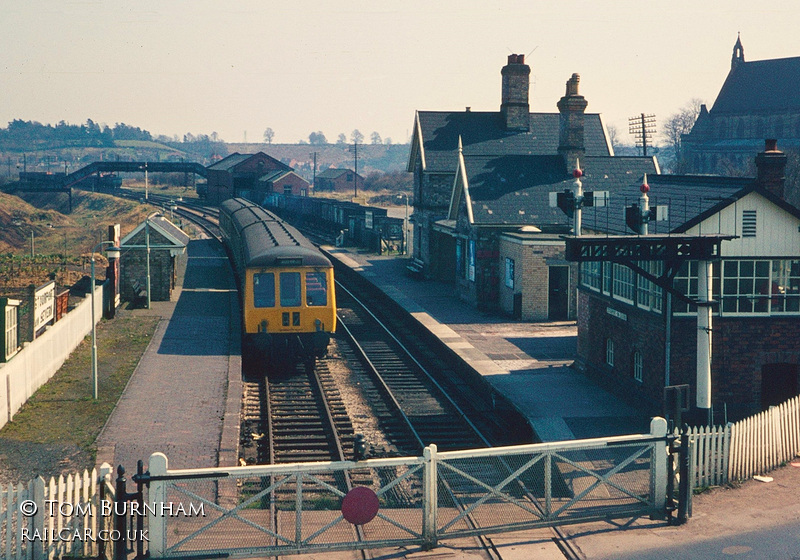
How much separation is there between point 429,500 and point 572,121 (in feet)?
87.0

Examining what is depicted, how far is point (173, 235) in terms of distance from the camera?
32.3 metres

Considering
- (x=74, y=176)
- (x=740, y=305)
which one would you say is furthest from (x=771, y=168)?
(x=74, y=176)

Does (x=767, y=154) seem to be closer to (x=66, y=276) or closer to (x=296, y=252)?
(x=296, y=252)

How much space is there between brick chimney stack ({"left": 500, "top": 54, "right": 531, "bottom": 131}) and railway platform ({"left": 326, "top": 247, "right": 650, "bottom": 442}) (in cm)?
892

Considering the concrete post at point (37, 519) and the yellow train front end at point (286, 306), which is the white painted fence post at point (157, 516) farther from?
the yellow train front end at point (286, 306)

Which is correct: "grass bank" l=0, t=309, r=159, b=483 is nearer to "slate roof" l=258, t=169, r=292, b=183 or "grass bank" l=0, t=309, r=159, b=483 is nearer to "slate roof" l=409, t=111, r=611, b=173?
"slate roof" l=409, t=111, r=611, b=173

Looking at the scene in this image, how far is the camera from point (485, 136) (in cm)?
4131

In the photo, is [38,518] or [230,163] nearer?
[38,518]

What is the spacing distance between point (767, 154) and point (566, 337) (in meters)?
10.0

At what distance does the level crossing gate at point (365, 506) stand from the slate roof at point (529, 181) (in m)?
18.8

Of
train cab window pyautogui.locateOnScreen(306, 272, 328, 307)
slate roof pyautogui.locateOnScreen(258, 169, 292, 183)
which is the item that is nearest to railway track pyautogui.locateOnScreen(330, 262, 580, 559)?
train cab window pyautogui.locateOnScreen(306, 272, 328, 307)

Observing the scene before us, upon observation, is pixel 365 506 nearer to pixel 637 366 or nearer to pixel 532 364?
pixel 637 366

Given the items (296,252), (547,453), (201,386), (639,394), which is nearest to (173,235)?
(296,252)

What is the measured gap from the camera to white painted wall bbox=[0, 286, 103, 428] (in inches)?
652
